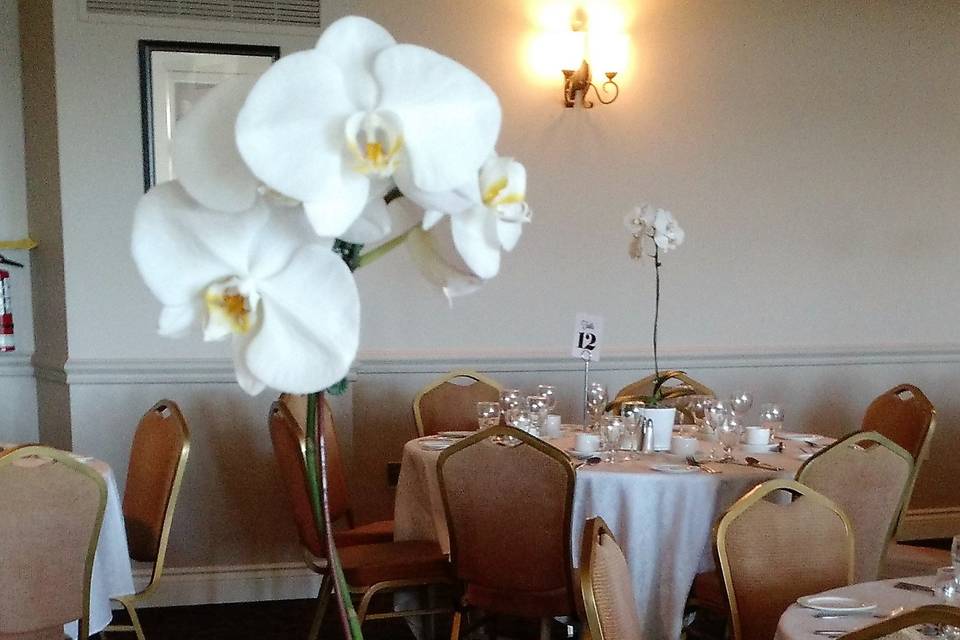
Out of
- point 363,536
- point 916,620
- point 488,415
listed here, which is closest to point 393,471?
point 363,536

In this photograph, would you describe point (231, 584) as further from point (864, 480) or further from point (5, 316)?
point (864, 480)

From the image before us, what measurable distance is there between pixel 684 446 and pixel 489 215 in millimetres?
2756

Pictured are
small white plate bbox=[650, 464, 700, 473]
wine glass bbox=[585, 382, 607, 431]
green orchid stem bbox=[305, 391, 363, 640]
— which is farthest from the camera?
wine glass bbox=[585, 382, 607, 431]

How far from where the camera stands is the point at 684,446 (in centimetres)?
324

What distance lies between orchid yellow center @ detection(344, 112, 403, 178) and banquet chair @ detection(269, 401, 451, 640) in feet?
7.80

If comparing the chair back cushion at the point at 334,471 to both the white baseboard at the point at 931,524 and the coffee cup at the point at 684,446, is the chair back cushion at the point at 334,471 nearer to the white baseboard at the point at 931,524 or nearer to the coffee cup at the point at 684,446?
the coffee cup at the point at 684,446

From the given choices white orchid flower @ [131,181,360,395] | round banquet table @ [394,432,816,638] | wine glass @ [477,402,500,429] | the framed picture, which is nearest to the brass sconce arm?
the framed picture

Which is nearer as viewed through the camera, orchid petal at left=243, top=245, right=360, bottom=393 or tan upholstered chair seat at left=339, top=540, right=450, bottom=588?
orchid petal at left=243, top=245, right=360, bottom=393

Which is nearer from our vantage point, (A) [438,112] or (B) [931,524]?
(A) [438,112]

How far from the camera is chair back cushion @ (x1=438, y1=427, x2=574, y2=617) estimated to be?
262cm

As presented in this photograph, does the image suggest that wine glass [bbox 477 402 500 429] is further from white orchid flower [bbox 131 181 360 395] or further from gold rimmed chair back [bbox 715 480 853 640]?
white orchid flower [bbox 131 181 360 395]

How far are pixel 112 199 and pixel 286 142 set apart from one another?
3588 mm

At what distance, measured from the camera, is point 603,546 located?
72.8 inches

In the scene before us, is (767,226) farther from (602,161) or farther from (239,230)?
(239,230)
